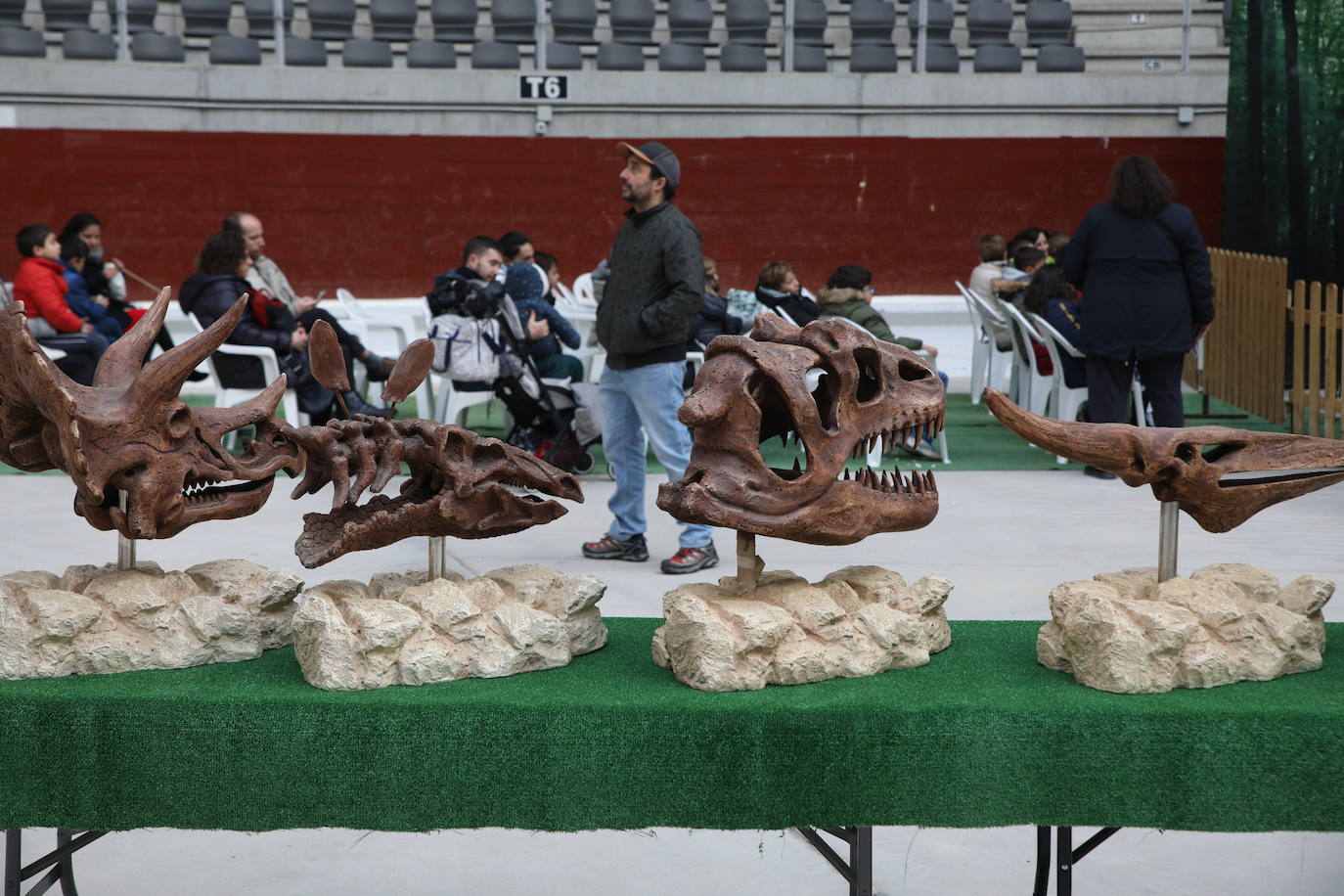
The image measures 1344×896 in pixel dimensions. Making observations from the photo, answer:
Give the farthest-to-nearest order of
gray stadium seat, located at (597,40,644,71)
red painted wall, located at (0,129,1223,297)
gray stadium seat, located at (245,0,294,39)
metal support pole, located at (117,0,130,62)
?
gray stadium seat, located at (245,0,294,39)
gray stadium seat, located at (597,40,644,71)
metal support pole, located at (117,0,130,62)
red painted wall, located at (0,129,1223,297)

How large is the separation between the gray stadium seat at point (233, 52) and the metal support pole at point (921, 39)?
23.0 ft

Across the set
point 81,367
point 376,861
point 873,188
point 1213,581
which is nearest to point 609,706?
point 1213,581

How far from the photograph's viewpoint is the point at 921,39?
15641 mm

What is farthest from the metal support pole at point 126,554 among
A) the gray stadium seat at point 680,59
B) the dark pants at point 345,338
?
the gray stadium seat at point 680,59

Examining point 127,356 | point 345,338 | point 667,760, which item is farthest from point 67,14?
point 667,760

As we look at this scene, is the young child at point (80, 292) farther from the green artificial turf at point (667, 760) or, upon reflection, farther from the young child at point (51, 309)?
the green artificial turf at point (667, 760)

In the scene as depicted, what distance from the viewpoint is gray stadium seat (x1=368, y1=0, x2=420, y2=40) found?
16.5 m

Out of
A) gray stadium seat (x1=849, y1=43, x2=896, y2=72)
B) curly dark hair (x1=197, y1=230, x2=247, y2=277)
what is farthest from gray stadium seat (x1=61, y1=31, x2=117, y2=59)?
curly dark hair (x1=197, y1=230, x2=247, y2=277)

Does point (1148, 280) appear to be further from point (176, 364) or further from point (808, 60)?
point (808, 60)

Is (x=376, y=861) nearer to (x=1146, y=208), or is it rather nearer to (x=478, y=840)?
(x=478, y=840)

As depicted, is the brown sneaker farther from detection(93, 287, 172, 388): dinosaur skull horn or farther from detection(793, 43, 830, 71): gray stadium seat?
detection(793, 43, 830, 71): gray stadium seat

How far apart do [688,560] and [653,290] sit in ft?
3.75

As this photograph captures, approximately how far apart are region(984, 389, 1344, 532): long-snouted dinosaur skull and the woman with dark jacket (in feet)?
13.1

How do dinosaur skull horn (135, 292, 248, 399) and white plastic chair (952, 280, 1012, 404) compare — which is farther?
white plastic chair (952, 280, 1012, 404)
